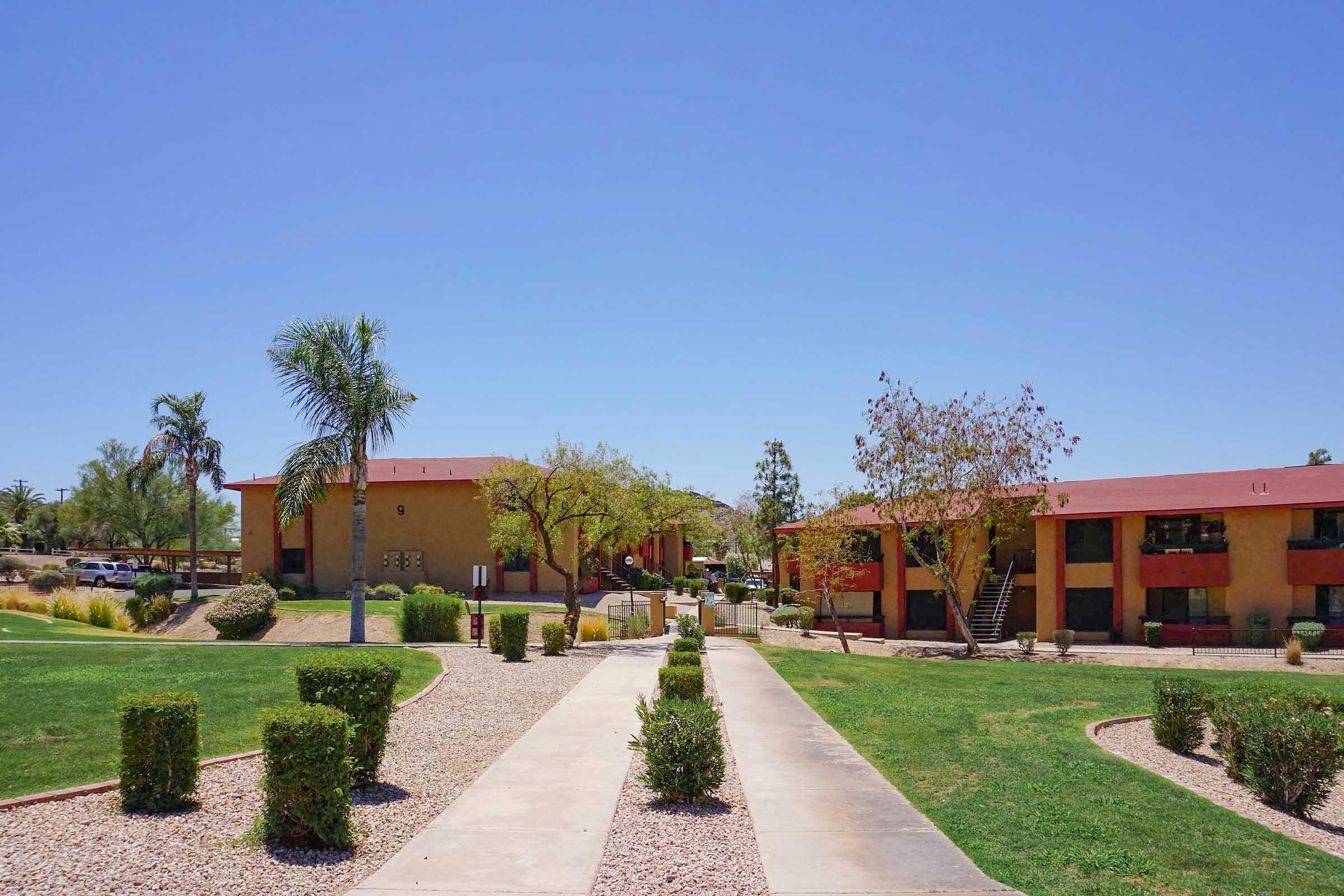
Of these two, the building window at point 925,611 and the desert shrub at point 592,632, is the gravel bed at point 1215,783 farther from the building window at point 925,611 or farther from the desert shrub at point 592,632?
the building window at point 925,611

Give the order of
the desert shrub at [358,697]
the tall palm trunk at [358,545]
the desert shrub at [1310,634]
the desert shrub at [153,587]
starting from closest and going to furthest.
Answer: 1. the desert shrub at [358,697]
2. the tall palm trunk at [358,545]
3. the desert shrub at [1310,634]
4. the desert shrub at [153,587]

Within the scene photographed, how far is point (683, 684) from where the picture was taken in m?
12.5

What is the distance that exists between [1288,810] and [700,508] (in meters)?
25.9

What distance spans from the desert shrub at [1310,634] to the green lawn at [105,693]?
2894 centimetres

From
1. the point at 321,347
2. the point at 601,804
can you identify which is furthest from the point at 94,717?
the point at 321,347

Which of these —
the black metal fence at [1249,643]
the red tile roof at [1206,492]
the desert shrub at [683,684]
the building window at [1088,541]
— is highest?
the red tile roof at [1206,492]

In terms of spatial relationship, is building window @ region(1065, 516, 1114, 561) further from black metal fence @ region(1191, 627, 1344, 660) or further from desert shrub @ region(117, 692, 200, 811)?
desert shrub @ region(117, 692, 200, 811)

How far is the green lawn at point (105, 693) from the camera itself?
32.1 ft

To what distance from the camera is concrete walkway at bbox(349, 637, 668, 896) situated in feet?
22.9

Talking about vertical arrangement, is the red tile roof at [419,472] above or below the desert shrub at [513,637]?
above

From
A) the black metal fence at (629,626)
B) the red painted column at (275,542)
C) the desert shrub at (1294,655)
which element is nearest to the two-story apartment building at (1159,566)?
the desert shrub at (1294,655)

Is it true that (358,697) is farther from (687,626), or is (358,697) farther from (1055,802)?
(687,626)

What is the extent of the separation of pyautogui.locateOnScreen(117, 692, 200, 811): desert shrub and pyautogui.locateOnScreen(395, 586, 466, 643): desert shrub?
18.6 metres

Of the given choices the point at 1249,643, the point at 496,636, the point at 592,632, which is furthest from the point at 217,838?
the point at 1249,643
